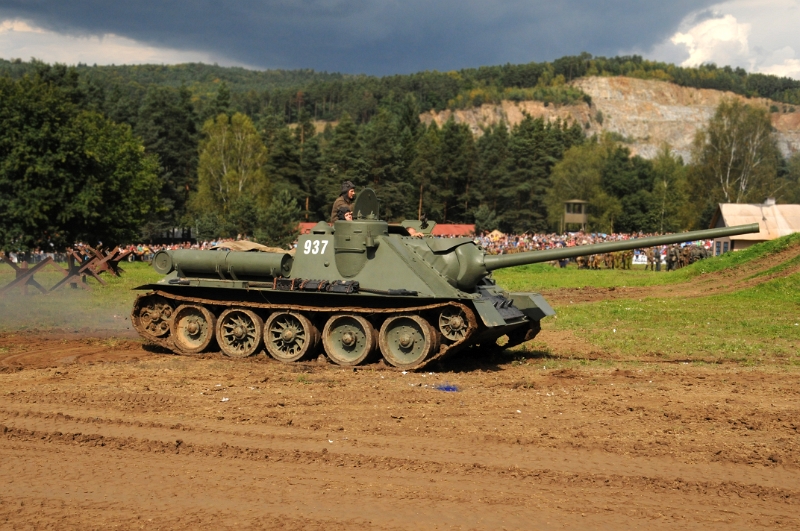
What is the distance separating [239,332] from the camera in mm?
15781

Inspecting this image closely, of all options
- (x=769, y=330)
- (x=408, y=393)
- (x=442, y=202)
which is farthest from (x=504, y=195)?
(x=408, y=393)

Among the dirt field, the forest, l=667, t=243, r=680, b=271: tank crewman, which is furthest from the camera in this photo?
the forest

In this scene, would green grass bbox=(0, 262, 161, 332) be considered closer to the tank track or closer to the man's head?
the tank track

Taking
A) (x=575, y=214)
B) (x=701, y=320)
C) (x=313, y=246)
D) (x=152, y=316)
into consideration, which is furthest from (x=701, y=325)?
(x=575, y=214)

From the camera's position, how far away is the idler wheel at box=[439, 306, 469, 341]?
45.6 ft

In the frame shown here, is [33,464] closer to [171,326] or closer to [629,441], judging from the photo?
[629,441]

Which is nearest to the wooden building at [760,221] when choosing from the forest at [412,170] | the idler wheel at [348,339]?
the forest at [412,170]

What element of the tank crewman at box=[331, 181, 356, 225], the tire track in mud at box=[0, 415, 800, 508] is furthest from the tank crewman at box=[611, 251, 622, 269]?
the tire track in mud at box=[0, 415, 800, 508]

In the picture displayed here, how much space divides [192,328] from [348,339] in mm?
3429

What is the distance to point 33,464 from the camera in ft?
28.3

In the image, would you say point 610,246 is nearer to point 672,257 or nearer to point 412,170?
point 672,257

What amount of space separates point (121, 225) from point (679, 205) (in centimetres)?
5653

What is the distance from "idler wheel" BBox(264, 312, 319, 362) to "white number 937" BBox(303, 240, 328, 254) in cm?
123

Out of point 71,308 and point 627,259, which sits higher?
point 627,259
